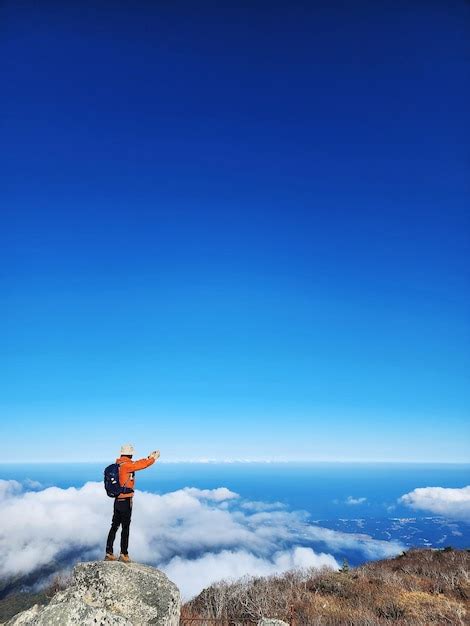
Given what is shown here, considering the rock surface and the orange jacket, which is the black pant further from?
the rock surface

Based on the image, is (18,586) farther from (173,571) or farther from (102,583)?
(102,583)

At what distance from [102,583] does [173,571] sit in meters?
221

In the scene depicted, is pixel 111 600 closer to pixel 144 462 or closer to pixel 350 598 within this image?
pixel 144 462

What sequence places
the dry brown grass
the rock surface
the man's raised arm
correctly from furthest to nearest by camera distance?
the dry brown grass → the man's raised arm → the rock surface

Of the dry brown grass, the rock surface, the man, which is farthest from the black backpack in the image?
the dry brown grass

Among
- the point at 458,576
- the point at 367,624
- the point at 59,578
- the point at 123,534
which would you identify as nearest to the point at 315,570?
the point at 458,576

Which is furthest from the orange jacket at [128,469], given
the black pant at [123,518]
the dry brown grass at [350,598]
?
the dry brown grass at [350,598]

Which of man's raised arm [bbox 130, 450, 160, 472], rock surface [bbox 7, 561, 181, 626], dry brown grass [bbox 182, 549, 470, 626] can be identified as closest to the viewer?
rock surface [bbox 7, 561, 181, 626]

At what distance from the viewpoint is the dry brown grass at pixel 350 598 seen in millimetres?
12734

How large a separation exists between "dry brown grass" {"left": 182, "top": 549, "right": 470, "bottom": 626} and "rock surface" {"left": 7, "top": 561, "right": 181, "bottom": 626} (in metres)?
3.44

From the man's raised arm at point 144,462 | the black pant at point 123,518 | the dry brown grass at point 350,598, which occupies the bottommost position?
the dry brown grass at point 350,598

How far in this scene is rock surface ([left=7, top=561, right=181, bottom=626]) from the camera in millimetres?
7082

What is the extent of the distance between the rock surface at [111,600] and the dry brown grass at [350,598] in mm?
3445

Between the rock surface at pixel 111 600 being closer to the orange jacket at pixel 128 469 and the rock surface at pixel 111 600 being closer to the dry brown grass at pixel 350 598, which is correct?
the orange jacket at pixel 128 469
